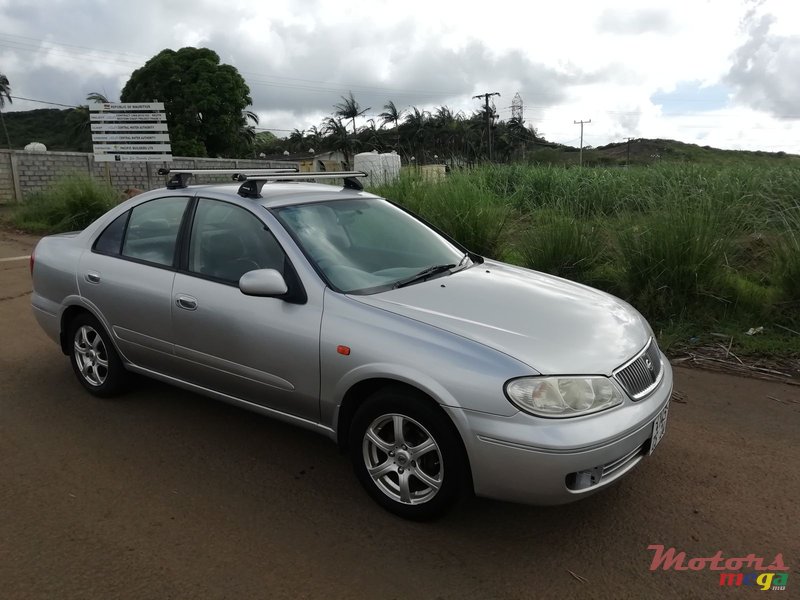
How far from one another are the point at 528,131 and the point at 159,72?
32.6m

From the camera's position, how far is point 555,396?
2.74m

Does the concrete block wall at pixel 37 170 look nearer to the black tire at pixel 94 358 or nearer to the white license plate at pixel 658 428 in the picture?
the black tire at pixel 94 358

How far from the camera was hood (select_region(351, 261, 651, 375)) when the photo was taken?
114 inches

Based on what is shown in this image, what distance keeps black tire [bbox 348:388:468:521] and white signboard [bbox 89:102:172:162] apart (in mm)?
20164

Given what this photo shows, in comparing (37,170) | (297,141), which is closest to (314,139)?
(297,141)

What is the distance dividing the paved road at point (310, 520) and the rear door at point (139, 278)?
1.82 feet

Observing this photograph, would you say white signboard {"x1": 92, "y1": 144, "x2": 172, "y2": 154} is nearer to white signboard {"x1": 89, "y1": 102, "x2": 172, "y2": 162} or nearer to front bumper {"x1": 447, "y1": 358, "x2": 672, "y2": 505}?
white signboard {"x1": 89, "y1": 102, "x2": 172, "y2": 162}

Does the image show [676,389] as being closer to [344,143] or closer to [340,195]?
[340,195]

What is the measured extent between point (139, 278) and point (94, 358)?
3.00ft

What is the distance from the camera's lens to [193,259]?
3.96 metres

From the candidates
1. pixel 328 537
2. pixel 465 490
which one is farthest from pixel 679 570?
pixel 328 537

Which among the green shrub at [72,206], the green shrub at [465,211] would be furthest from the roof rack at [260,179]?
the green shrub at [72,206]

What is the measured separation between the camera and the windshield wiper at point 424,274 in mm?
3580

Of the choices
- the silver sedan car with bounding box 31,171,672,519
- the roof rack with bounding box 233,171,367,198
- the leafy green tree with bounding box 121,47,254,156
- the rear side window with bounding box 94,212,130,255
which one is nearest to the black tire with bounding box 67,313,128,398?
the silver sedan car with bounding box 31,171,672,519
